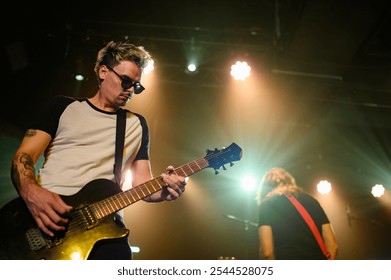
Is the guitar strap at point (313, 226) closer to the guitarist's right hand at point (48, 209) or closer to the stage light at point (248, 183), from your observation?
the guitarist's right hand at point (48, 209)

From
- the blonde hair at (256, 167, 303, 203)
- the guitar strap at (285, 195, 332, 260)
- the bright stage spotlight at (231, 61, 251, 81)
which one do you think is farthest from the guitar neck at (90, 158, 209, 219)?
the bright stage spotlight at (231, 61, 251, 81)

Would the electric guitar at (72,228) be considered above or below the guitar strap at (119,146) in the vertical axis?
below

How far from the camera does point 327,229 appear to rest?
111 inches

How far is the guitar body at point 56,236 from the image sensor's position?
148 centimetres

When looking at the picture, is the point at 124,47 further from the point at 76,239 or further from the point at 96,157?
the point at 76,239

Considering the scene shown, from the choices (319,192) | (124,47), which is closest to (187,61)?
(124,47)

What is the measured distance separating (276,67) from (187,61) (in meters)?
1.45

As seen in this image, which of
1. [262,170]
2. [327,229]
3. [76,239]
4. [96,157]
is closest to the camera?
[76,239]

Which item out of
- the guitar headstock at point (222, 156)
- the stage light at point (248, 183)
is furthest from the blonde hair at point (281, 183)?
the stage light at point (248, 183)

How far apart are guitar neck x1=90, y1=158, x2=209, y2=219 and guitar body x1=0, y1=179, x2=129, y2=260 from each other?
0.13 feet

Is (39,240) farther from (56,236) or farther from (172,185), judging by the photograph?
(172,185)

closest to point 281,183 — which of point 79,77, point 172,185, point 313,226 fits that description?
point 313,226

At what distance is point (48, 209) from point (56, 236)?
0.14 m

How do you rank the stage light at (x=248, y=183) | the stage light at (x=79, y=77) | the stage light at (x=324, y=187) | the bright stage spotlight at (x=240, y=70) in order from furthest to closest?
1. the stage light at (x=324, y=187)
2. the stage light at (x=248, y=183)
3. the bright stage spotlight at (x=240, y=70)
4. the stage light at (x=79, y=77)
